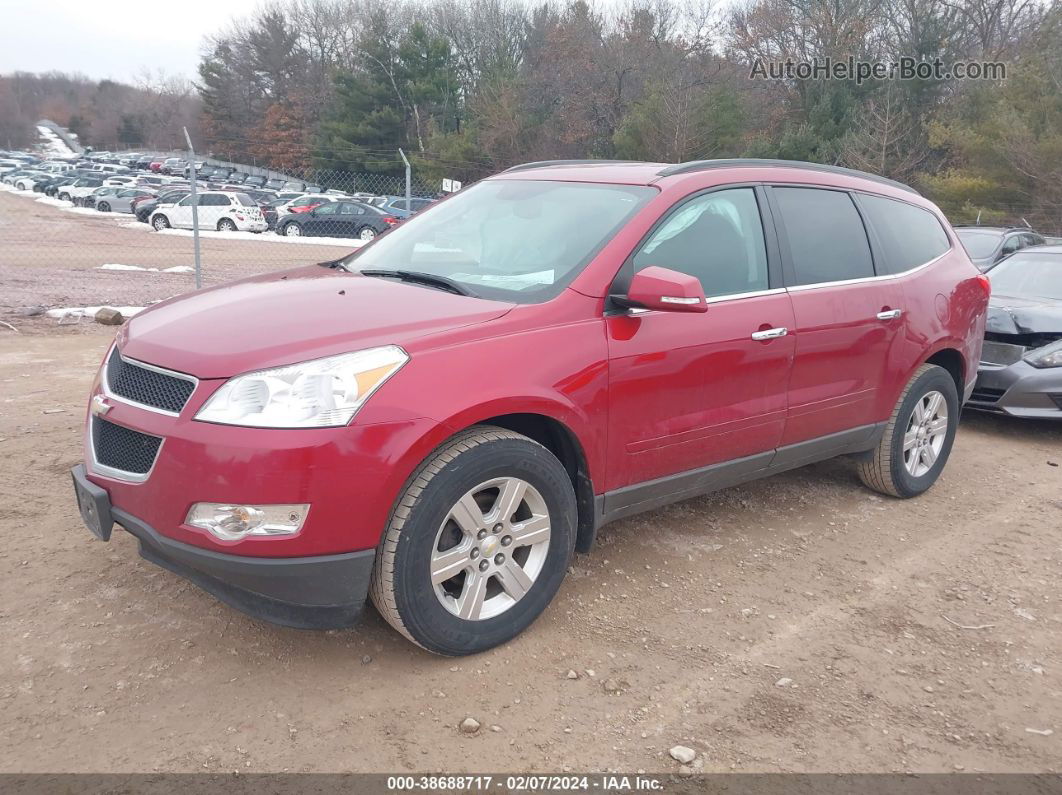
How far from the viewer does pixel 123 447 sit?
2854 millimetres

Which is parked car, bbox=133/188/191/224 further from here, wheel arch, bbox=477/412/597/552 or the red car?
wheel arch, bbox=477/412/597/552

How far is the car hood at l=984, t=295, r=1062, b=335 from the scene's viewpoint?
6.52 m

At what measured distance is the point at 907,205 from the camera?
4918 millimetres

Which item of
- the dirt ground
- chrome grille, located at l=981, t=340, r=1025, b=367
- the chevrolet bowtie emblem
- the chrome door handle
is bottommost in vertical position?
the dirt ground

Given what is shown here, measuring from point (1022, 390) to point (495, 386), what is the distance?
16.8 ft

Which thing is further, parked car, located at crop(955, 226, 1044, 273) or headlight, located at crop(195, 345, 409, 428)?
parked car, located at crop(955, 226, 1044, 273)

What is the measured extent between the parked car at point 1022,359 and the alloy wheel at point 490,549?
4844mm

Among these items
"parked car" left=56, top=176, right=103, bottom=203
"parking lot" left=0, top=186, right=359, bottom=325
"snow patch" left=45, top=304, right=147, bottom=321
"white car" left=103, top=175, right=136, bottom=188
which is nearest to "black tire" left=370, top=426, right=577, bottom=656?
"snow patch" left=45, top=304, right=147, bottom=321

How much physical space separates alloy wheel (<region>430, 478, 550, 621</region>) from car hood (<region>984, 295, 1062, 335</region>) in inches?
202

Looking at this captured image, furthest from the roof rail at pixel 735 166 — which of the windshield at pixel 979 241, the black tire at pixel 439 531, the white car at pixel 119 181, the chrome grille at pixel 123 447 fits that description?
the white car at pixel 119 181

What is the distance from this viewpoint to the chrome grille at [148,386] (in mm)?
2732

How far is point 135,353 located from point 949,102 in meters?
38.3

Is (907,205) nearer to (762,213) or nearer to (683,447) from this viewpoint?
(762,213)

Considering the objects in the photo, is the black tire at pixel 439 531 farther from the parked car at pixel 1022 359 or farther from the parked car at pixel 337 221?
the parked car at pixel 337 221
